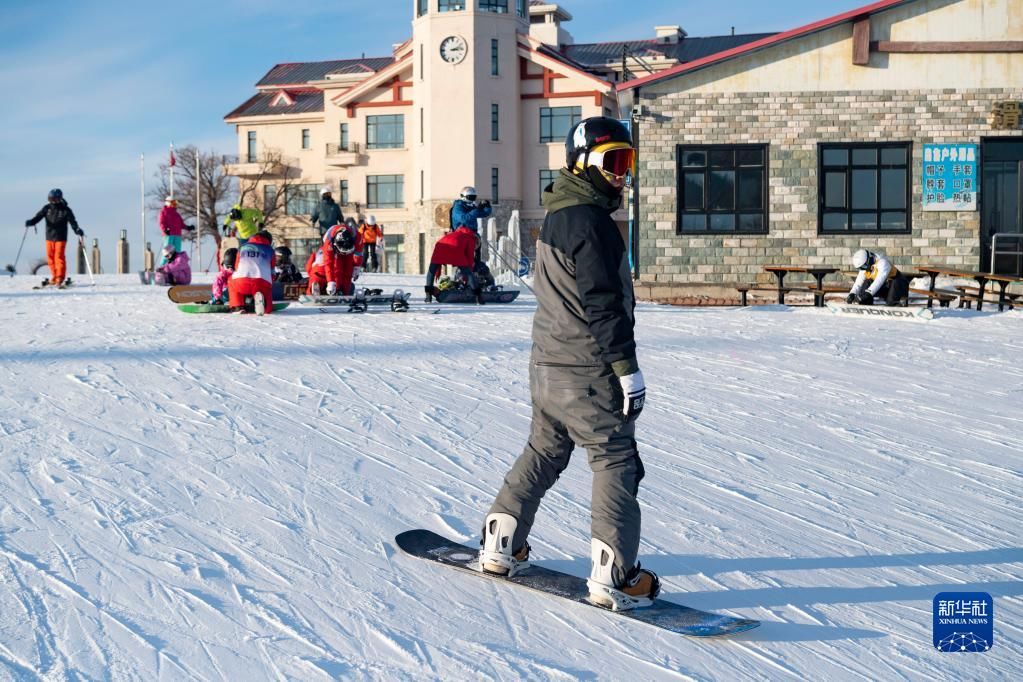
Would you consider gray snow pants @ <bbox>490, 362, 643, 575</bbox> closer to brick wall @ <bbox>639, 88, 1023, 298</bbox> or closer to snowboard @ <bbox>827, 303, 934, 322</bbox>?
snowboard @ <bbox>827, 303, 934, 322</bbox>

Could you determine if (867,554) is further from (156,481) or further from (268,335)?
(268,335)

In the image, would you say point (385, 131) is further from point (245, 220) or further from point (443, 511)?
point (443, 511)

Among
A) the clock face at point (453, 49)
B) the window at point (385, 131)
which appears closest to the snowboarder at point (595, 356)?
the clock face at point (453, 49)

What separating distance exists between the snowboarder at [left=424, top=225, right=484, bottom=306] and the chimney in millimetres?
41931

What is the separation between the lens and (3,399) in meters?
7.30

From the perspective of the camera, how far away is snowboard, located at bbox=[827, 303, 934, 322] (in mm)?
13430

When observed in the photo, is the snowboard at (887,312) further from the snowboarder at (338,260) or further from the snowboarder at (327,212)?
the snowboarder at (327,212)

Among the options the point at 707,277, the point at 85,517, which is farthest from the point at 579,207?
the point at 707,277

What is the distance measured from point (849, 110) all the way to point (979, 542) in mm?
15843

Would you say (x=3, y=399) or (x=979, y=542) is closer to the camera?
(x=979, y=542)

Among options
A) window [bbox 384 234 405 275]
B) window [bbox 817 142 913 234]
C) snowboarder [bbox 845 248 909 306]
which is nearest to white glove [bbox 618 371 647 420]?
snowboarder [bbox 845 248 909 306]

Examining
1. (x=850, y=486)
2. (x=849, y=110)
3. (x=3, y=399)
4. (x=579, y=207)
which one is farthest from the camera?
(x=849, y=110)

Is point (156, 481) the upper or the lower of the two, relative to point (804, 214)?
lower

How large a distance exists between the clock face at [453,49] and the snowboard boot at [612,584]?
A: 140 feet
